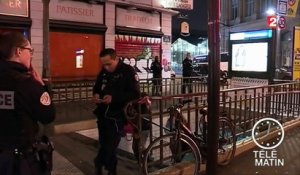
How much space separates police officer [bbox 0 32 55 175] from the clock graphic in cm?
561

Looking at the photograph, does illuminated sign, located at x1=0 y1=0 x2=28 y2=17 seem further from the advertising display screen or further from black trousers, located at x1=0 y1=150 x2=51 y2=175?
black trousers, located at x1=0 y1=150 x2=51 y2=175

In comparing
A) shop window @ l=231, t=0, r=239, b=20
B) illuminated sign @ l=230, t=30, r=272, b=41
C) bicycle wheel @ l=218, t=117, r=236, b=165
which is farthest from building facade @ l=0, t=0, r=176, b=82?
shop window @ l=231, t=0, r=239, b=20

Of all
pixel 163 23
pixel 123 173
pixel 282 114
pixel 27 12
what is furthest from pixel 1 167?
pixel 163 23

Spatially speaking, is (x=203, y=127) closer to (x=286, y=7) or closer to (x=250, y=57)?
(x=286, y=7)

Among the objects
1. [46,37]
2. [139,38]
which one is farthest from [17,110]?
[139,38]

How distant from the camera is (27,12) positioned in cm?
1304

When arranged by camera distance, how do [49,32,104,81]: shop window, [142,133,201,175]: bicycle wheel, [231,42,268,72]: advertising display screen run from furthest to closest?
[49,32,104,81]: shop window < [231,42,268,72]: advertising display screen < [142,133,201,175]: bicycle wheel

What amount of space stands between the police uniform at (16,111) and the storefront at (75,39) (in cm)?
1122

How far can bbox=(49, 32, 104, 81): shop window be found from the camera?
14055 mm

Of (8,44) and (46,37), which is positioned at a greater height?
(46,37)

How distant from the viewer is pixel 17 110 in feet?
9.19

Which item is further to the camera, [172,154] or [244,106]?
[244,106]

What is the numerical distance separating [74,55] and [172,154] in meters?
9.88

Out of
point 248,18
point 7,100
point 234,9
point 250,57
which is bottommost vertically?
point 7,100
